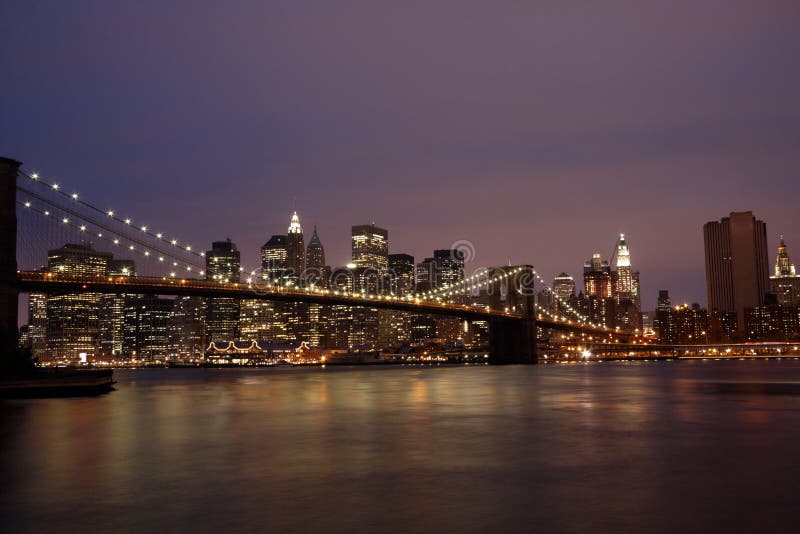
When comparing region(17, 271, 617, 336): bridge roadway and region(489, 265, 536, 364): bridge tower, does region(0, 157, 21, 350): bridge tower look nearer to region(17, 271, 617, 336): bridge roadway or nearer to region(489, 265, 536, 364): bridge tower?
region(17, 271, 617, 336): bridge roadway

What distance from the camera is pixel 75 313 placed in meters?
168

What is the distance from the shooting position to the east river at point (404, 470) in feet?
36.2

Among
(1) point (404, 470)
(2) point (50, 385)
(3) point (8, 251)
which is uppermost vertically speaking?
(3) point (8, 251)

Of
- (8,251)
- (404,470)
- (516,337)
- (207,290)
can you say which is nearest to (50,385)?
(8,251)

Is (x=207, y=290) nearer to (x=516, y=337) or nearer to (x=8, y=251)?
(x=8, y=251)

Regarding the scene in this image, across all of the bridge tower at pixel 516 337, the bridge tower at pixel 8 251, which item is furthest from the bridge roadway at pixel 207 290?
the bridge tower at pixel 8 251

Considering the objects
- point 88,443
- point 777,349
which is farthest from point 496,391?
point 777,349

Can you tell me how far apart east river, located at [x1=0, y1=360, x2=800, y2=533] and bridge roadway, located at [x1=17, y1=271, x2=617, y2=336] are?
2367 centimetres

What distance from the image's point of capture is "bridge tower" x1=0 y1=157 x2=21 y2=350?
43.3 m

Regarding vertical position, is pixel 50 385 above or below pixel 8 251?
below

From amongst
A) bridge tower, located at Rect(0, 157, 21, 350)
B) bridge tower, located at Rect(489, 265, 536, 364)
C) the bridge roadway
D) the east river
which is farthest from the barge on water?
bridge tower, located at Rect(489, 265, 536, 364)

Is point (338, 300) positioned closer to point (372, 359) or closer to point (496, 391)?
point (496, 391)

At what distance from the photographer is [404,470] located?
15.5 metres

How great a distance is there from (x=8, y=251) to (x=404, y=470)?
120 ft
